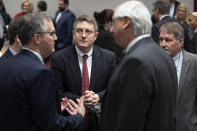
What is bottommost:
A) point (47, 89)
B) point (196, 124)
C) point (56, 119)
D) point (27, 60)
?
point (196, 124)

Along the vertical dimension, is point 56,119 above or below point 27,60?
below

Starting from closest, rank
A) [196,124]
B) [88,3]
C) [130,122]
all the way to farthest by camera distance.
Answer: [130,122] < [196,124] < [88,3]

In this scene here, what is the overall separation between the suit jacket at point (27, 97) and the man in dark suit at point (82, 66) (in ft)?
3.28

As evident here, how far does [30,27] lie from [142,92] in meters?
0.80

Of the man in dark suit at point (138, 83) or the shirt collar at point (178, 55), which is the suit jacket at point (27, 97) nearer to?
the man in dark suit at point (138, 83)

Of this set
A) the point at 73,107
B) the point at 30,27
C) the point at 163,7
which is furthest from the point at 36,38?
the point at 163,7

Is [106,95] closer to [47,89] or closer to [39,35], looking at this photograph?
[47,89]

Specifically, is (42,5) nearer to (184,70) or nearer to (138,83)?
(184,70)

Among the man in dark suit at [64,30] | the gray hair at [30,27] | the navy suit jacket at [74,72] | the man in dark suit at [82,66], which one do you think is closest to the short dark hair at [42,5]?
the man in dark suit at [64,30]

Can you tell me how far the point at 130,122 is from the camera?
6.33 ft

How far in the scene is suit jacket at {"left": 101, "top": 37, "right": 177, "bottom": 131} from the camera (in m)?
1.89

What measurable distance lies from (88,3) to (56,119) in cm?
724

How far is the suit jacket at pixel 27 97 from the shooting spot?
2020mm

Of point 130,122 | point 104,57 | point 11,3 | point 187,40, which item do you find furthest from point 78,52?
point 11,3
